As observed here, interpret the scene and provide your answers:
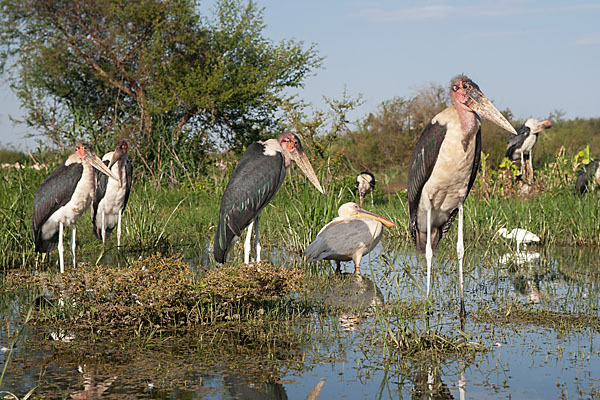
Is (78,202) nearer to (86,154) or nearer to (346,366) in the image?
(86,154)

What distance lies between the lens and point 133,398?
3.26m

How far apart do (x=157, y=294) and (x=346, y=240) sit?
2.52 meters

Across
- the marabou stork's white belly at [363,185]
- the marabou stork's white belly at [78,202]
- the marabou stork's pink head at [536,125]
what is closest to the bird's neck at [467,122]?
the marabou stork's white belly at [78,202]

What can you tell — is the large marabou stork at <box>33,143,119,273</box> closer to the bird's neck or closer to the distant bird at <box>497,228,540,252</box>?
the bird's neck

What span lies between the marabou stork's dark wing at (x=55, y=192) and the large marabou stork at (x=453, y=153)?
137 inches

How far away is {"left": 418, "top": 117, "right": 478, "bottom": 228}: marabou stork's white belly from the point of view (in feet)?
16.0

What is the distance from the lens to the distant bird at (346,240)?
6.52m

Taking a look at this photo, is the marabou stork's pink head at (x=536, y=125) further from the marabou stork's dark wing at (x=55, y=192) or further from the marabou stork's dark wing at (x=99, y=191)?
the marabou stork's dark wing at (x=55, y=192)

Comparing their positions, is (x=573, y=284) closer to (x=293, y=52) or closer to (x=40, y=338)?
(x=40, y=338)

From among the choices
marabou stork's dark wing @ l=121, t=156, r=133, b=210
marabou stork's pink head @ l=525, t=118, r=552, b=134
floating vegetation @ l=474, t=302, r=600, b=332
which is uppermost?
marabou stork's pink head @ l=525, t=118, r=552, b=134

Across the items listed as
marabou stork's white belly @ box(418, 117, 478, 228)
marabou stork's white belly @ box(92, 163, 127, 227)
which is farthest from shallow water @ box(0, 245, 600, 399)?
marabou stork's white belly @ box(92, 163, 127, 227)

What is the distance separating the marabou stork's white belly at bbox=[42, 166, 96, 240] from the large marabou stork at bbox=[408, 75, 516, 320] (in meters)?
3.36

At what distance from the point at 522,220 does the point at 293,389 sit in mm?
6444

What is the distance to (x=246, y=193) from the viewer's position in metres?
5.86
